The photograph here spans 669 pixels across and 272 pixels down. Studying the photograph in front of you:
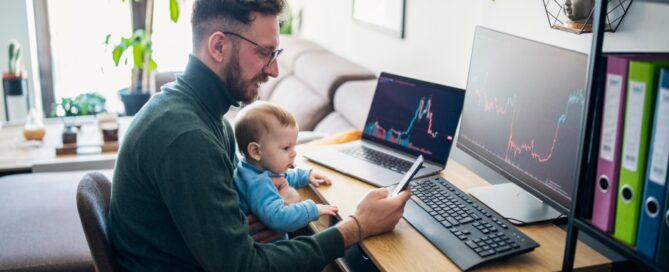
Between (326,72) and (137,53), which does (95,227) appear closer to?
(326,72)

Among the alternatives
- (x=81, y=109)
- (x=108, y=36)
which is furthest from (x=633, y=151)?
(x=108, y=36)

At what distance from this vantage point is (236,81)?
1.41 metres

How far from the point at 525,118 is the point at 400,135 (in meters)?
0.54

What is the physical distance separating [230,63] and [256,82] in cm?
8

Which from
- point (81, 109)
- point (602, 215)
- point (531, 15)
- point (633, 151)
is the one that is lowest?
point (81, 109)

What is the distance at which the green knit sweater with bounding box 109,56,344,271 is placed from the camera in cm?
122

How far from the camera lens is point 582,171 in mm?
1094

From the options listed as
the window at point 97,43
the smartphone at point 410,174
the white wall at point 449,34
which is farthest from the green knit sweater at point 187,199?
the window at point 97,43

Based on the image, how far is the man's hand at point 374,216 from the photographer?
141 centimetres

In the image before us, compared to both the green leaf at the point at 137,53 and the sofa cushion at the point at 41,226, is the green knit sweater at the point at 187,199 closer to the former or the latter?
the sofa cushion at the point at 41,226

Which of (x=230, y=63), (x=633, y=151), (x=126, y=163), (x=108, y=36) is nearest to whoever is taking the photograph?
(x=633, y=151)

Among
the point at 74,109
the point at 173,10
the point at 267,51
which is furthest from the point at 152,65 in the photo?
the point at 267,51

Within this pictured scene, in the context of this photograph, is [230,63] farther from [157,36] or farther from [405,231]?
[157,36]

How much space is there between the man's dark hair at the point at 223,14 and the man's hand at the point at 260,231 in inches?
17.5
